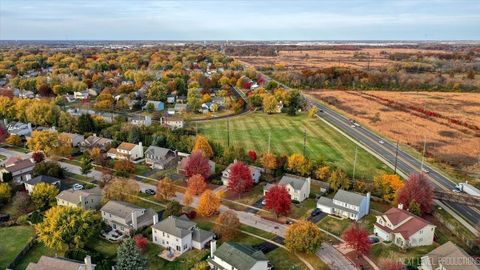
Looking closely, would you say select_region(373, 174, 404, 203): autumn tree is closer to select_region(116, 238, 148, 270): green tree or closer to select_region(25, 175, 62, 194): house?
select_region(116, 238, 148, 270): green tree

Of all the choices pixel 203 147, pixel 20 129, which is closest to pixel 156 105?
pixel 20 129

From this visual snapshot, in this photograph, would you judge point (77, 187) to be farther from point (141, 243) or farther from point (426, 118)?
point (426, 118)

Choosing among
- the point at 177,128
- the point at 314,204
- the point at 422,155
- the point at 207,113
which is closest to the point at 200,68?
the point at 207,113

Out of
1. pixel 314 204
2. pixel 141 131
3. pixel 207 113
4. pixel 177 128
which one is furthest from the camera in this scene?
pixel 207 113

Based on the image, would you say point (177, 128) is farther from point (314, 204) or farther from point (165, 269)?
point (165, 269)

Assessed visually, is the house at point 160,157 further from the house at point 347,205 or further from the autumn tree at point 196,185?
the house at point 347,205

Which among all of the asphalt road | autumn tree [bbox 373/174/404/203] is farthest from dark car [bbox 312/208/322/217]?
the asphalt road
